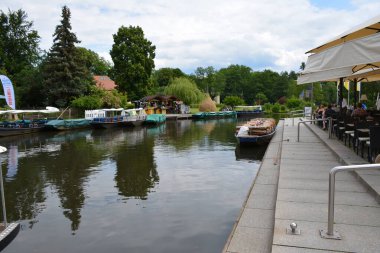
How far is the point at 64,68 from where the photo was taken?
41812 mm

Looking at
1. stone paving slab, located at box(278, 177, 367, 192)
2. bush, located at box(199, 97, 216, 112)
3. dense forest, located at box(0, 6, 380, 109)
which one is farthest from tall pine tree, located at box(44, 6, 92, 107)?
stone paving slab, located at box(278, 177, 367, 192)

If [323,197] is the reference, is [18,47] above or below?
above

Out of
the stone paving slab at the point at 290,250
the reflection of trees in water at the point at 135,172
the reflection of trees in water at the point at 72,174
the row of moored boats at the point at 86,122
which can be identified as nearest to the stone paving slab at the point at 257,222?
the stone paving slab at the point at 290,250

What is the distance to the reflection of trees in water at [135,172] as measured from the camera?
37.1 feet

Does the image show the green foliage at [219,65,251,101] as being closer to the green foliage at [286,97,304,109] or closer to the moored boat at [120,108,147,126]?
the green foliage at [286,97,304,109]

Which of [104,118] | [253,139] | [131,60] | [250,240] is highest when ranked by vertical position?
[131,60]

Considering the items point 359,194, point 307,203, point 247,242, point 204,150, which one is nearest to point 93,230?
point 247,242

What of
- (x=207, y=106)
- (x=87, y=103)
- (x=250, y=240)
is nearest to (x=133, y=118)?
(x=87, y=103)

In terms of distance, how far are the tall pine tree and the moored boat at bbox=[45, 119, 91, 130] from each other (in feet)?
23.0

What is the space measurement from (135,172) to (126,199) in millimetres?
3870

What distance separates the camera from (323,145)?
13391mm

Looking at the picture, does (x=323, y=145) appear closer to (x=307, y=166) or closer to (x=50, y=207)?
(x=307, y=166)

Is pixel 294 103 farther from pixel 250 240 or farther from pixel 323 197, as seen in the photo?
pixel 250 240

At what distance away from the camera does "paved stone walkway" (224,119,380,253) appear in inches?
174
